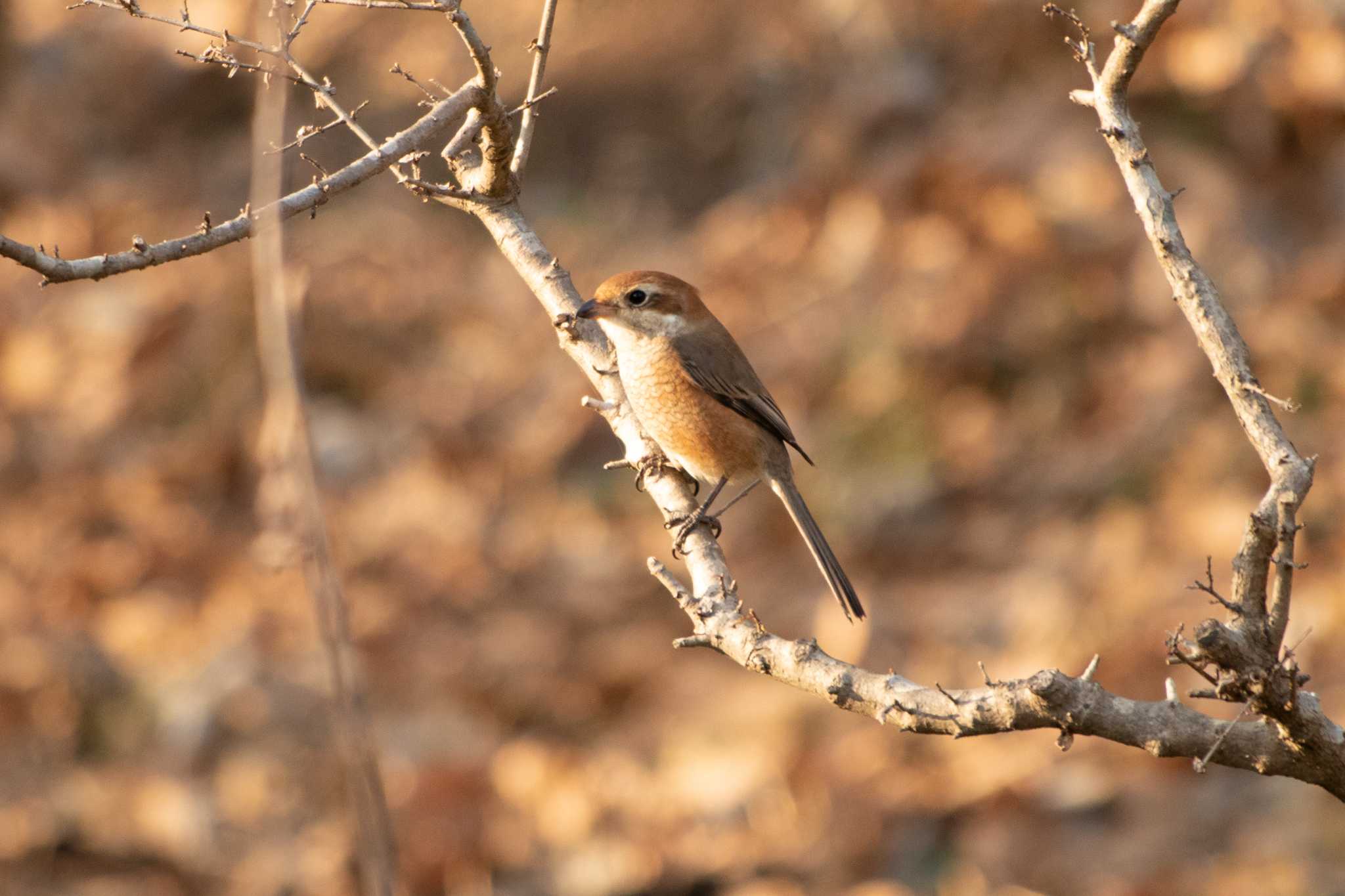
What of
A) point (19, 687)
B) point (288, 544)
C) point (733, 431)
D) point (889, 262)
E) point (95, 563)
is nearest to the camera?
point (288, 544)

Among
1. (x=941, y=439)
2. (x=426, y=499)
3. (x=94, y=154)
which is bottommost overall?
(x=941, y=439)

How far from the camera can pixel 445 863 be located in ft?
19.1

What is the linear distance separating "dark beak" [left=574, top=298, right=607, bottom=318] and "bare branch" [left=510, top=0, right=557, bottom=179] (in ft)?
1.61

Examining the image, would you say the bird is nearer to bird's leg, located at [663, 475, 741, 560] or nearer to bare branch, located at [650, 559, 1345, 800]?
bird's leg, located at [663, 475, 741, 560]

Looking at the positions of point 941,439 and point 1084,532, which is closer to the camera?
point 1084,532

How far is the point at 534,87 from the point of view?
345 cm

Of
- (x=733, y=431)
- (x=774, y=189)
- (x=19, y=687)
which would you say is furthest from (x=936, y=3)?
(x=19, y=687)

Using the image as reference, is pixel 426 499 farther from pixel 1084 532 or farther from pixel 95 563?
pixel 1084 532

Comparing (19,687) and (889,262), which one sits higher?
(889,262)

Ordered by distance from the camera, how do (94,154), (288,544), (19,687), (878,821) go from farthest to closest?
(94,154) < (19,687) < (878,821) < (288,544)

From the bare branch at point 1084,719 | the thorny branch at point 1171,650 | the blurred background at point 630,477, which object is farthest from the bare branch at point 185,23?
the blurred background at point 630,477

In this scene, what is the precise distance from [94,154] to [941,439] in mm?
7950

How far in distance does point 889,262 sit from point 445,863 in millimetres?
4878

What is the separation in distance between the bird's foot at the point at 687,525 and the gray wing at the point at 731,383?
1.03 meters
